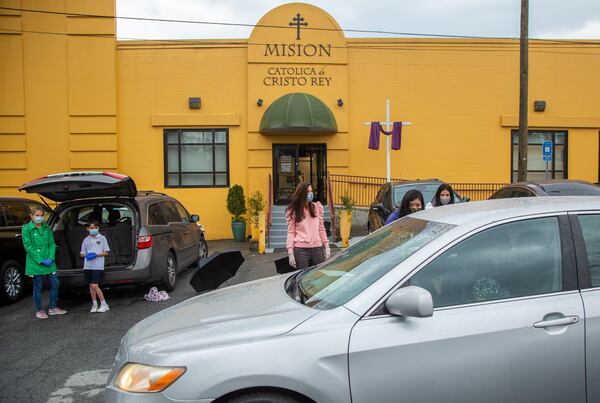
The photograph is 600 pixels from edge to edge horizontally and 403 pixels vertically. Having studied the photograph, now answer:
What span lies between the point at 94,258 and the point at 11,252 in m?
1.87

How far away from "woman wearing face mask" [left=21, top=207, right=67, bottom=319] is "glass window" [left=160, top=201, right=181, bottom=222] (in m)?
2.05

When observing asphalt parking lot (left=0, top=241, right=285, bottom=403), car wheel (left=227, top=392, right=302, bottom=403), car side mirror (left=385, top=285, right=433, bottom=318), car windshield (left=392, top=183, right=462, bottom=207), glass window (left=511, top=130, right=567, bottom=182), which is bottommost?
asphalt parking lot (left=0, top=241, right=285, bottom=403)

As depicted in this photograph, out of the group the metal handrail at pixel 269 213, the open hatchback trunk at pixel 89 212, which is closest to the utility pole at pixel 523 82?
the metal handrail at pixel 269 213

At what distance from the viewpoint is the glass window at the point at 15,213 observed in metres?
8.29

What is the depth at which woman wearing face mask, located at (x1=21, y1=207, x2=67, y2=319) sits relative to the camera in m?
6.81

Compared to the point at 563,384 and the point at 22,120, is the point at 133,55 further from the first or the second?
the point at 563,384

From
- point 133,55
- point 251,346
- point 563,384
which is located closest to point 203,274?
point 251,346

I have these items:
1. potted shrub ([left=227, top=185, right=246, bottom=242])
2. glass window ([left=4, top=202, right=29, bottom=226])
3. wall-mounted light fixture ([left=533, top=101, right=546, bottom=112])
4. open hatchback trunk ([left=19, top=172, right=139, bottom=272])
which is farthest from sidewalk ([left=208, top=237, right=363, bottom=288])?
wall-mounted light fixture ([left=533, top=101, right=546, bottom=112])

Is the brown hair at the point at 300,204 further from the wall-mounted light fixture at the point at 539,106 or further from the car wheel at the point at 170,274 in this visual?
the wall-mounted light fixture at the point at 539,106

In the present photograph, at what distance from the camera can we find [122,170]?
15930 millimetres

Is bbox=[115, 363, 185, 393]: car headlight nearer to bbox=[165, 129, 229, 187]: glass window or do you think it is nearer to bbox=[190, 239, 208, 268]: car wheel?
A: bbox=[190, 239, 208, 268]: car wheel

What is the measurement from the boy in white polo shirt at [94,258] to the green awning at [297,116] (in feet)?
27.6

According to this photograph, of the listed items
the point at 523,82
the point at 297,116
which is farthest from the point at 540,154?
the point at 297,116

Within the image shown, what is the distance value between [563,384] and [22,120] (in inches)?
649
